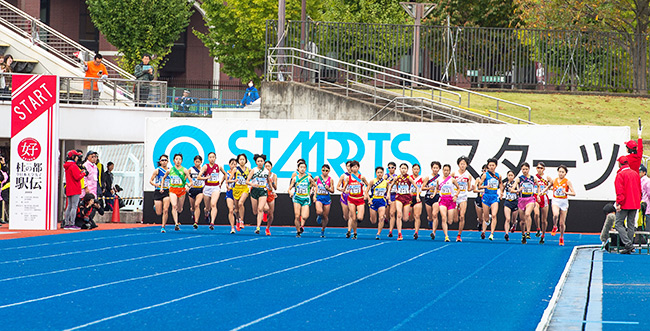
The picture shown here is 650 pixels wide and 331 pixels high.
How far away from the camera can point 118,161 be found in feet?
96.4

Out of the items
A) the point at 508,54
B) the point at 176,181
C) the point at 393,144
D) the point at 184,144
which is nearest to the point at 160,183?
the point at 176,181

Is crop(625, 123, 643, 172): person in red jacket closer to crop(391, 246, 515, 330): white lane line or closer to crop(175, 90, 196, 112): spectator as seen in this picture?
crop(391, 246, 515, 330): white lane line

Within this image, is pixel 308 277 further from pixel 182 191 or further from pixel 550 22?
pixel 550 22

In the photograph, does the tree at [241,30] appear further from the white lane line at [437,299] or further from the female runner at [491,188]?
the white lane line at [437,299]

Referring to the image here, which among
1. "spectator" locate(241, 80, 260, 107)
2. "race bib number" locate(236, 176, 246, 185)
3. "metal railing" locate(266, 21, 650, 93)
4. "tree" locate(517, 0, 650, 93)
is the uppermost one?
"tree" locate(517, 0, 650, 93)

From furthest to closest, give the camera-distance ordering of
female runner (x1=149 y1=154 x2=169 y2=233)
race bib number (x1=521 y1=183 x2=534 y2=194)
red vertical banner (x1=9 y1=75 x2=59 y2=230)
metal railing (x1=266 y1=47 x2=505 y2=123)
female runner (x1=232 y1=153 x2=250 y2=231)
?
metal railing (x1=266 y1=47 x2=505 y2=123) → female runner (x1=232 y1=153 x2=250 y2=231) → female runner (x1=149 y1=154 x2=169 y2=233) → red vertical banner (x1=9 y1=75 x2=59 y2=230) → race bib number (x1=521 y1=183 x2=534 y2=194)

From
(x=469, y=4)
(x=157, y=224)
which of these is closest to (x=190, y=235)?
(x=157, y=224)

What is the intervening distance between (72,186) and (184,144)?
174 inches

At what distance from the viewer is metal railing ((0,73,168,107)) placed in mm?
27578

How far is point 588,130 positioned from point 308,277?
50.2ft

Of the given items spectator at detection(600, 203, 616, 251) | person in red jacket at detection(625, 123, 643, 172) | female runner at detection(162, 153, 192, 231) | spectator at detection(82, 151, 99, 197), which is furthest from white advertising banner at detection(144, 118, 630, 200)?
person in red jacket at detection(625, 123, 643, 172)

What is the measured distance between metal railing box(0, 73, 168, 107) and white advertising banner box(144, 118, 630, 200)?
2.25 metres

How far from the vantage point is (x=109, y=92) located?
2825 centimetres

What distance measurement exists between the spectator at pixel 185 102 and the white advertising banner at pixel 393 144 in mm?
16486
